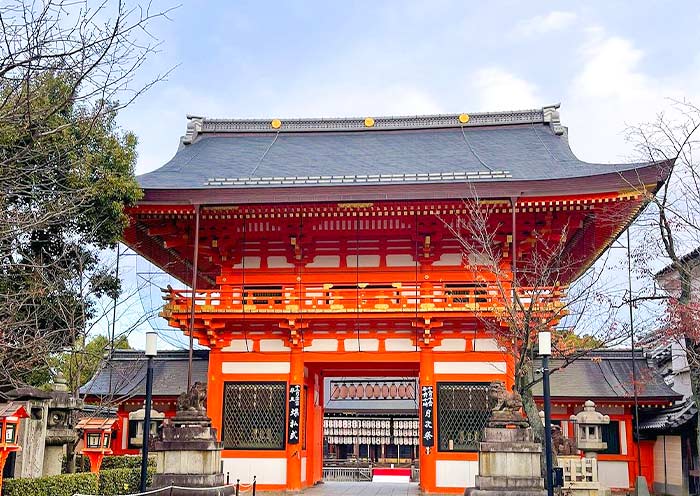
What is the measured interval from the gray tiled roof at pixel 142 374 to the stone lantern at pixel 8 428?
11.1 m

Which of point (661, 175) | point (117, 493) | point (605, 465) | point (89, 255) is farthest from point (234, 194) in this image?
point (605, 465)

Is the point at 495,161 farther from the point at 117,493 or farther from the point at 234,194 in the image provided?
the point at 117,493

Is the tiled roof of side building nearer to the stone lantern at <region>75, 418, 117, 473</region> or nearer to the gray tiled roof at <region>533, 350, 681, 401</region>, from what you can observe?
the stone lantern at <region>75, 418, 117, 473</region>

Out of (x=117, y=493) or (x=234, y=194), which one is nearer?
(x=117, y=493)

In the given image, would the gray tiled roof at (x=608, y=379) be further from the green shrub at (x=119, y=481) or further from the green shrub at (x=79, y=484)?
the green shrub at (x=79, y=484)

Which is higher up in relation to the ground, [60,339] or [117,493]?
[60,339]

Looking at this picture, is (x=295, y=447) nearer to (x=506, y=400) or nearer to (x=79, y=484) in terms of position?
(x=79, y=484)

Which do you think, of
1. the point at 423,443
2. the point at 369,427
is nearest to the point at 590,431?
the point at 423,443

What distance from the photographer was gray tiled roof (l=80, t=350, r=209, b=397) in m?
23.2

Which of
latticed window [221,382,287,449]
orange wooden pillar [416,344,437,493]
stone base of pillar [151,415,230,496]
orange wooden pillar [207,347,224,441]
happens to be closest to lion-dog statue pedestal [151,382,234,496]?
stone base of pillar [151,415,230,496]

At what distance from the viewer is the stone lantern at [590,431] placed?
1900 centimetres

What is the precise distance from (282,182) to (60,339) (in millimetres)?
7165

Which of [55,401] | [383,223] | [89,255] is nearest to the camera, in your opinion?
[55,401]

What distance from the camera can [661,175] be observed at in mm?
16641
